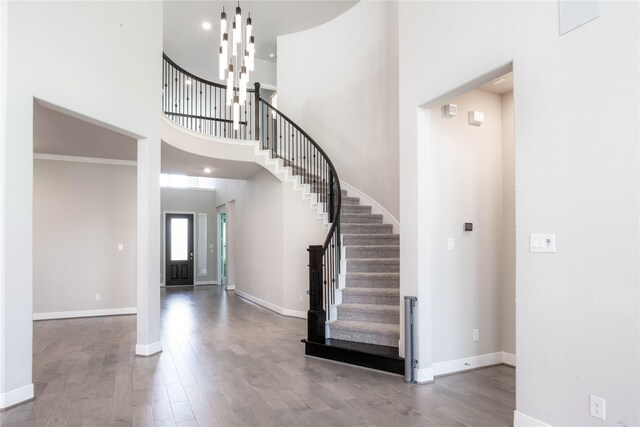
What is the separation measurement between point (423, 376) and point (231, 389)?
169 cm

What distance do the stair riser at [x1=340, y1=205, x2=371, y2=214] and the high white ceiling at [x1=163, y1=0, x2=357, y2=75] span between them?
3646 millimetres

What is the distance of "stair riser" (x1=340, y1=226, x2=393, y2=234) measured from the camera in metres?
6.06

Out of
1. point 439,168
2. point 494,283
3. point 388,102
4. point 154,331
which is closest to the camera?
point 439,168

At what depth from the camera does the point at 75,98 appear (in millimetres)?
3762

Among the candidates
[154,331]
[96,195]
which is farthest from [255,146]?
[154,331]

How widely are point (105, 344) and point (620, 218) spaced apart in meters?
5.34

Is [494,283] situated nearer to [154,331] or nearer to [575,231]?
[575,231]

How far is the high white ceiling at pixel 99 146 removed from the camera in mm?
4711

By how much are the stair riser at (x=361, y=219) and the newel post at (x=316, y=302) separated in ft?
5.43

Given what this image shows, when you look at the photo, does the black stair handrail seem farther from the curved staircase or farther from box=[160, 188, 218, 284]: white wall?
box=[160, 188, 218, 284]: white wall

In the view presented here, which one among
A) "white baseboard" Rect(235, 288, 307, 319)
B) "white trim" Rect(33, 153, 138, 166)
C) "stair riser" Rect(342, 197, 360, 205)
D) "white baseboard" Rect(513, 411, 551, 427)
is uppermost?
"white trim" Rect(33, 153, 138, 166)

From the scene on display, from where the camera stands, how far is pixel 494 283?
424 centimetres

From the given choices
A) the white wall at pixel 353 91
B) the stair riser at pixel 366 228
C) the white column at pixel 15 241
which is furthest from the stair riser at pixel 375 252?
the white column at pixel 15 241

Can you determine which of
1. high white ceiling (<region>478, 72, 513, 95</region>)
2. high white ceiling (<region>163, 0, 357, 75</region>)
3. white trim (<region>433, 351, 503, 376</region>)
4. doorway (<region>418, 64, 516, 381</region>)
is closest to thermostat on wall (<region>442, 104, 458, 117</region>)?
doorway (<region>418, 64, 516, 381</region>)
